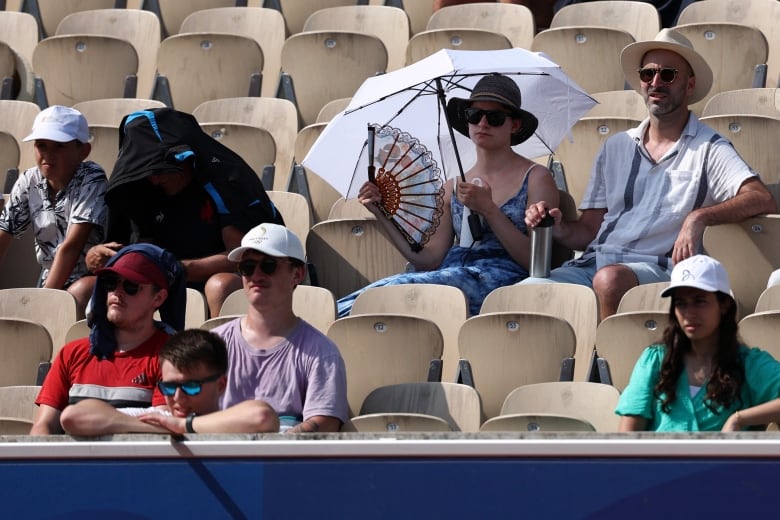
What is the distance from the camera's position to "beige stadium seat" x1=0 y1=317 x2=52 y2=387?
16.6ft

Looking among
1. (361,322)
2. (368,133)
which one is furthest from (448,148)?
(361,322)

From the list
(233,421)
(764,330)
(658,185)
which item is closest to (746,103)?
(658,185)

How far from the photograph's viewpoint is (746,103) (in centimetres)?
619

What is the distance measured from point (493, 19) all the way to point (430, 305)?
2593 millimetres

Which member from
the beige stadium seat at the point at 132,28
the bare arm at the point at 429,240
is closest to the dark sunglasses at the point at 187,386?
the bare arm at the point at 429,240

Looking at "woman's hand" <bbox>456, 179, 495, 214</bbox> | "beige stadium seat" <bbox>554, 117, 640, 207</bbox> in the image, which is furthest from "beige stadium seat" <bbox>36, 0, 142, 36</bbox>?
"woman's hand" <bbox>456, 179, 495, 214</bbox>

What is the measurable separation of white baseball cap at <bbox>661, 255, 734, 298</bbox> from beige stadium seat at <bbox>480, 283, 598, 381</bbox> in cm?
105

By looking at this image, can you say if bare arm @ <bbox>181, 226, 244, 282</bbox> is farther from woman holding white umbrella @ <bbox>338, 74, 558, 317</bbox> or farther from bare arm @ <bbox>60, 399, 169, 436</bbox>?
bare arm @ <bbox>60, 399, 169, 436</bbox>

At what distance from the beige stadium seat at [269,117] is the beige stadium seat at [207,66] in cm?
37

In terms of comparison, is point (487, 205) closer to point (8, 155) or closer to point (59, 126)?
point (59, 126)

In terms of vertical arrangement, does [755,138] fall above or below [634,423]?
above

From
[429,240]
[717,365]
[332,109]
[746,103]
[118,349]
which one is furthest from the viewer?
[332,109]

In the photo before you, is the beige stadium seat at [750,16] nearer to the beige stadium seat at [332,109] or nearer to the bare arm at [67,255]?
the beige stadium seat at [332,109]

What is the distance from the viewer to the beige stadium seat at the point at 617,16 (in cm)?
709
